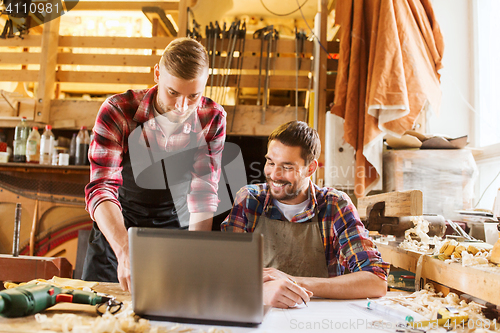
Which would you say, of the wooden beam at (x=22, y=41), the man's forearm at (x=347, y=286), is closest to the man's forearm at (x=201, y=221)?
the man's forearm at (x=347, y=286)

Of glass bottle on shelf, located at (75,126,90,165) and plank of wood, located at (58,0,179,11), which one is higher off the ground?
plank of wood, located at (58,0,179,11)

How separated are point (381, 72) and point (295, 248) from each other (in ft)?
4.04

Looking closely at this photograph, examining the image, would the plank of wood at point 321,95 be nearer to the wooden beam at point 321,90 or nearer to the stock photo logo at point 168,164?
the wooden beam at point 321,90

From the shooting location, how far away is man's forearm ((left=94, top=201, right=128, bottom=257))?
44.8 inches

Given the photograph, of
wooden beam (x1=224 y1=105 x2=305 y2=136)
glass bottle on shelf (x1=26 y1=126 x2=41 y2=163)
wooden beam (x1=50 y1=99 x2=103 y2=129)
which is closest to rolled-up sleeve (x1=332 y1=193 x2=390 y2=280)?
wooden beam (x1=224 y1=105 x2=305 y2=136)

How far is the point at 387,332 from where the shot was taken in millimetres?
810

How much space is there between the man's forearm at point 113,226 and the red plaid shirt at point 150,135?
4 centimetres

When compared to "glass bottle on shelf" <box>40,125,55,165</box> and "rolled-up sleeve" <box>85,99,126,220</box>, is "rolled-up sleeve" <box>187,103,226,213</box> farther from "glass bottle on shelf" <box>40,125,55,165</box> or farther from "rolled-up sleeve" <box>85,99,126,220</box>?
"glass bottle on shelf" <box>40,125,55,165</box>

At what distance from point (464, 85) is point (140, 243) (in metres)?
2.97

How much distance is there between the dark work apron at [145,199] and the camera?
5.55 feet

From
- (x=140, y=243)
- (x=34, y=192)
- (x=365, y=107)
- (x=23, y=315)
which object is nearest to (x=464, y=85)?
(x=365, y=107)

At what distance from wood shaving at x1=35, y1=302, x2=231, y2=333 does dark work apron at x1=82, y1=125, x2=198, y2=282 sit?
0.89 m

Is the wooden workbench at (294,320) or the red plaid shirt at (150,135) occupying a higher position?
the red plaid shirt at (150,135)

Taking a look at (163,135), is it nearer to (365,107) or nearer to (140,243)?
(140,243)
